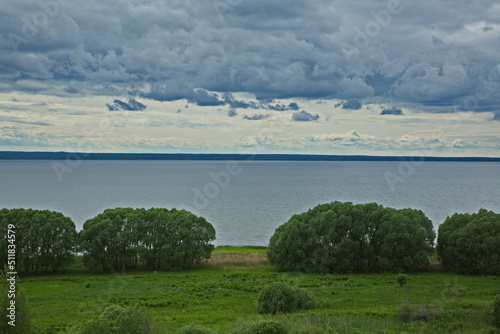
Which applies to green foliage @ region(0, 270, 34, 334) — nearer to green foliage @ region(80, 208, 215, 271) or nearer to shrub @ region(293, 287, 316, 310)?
shrub @ region(293, 287, 316, 310)

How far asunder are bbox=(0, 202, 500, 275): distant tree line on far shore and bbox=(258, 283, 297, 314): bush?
19950 mm

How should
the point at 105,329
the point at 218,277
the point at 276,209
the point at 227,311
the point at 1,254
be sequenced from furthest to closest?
the point at 276,209
the point at 1,254
the point at 218,277
the point at 227,311
the point at 105,329

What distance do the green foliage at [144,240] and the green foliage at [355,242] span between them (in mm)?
10090

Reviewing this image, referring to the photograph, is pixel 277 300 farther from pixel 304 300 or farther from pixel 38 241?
pixel 38 241

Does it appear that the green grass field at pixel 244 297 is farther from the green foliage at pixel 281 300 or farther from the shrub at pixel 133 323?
the shrub at pixel 133 323

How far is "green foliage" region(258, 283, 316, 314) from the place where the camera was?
112 feet

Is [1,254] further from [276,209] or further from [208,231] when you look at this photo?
[276,209]

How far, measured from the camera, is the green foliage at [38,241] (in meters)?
54.9

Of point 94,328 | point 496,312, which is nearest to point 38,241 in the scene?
point 94,328

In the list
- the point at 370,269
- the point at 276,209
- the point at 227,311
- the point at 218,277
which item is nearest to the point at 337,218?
the point at 370,269

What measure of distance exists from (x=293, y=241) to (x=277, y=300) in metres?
21.9

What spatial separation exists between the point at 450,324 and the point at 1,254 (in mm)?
49506

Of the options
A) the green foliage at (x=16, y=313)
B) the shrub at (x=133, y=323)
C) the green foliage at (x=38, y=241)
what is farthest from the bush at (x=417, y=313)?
the green foliage at (x=38, y=241)

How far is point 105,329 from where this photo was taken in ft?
62.0
